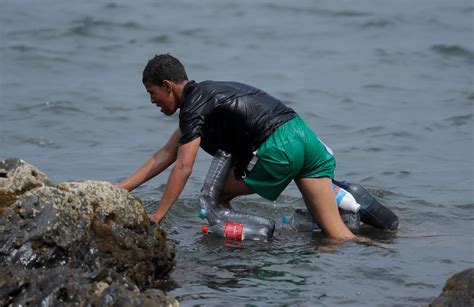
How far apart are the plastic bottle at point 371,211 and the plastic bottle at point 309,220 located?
0.09 meters

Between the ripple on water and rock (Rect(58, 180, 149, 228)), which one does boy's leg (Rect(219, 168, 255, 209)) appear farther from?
the ripple on water

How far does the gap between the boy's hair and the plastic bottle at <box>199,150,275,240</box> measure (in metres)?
1.06

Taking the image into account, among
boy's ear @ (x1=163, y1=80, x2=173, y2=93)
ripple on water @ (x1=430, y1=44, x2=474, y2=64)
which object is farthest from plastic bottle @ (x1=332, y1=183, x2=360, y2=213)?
ripple on water @ (x1=430, y1=44, x2=474, y2=64)

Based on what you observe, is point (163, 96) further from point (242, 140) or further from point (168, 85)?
point (242, 140)

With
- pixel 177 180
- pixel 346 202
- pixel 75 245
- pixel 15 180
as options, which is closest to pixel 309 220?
pixel 346 202

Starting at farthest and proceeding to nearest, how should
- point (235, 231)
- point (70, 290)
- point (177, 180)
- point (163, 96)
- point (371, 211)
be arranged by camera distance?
1. point (371, 211)
2. point (235, 231)
3. point (163, 96)
4. point (177, 180)
5. point (70, 290)

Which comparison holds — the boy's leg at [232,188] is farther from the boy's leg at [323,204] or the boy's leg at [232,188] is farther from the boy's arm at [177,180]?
the boy's arm at [177,180]

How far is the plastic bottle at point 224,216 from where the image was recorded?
8.30 meters

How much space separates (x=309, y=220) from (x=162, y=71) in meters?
2.18

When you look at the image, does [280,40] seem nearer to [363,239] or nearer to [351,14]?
[351,14]

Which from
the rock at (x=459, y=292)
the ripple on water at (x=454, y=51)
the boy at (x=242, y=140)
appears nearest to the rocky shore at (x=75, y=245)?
the boy at (x=242, y=140)

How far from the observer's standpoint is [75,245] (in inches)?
245

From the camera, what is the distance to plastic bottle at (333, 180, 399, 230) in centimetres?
864

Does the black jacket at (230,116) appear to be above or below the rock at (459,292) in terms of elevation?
above
